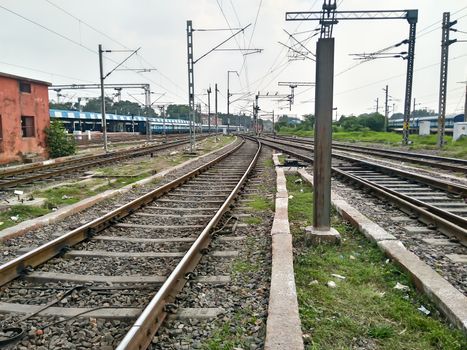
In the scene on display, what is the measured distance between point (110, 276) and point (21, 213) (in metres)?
4.23

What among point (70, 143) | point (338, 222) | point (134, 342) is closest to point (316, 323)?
point (134, 342)

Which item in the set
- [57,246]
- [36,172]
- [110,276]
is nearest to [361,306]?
[110,276]

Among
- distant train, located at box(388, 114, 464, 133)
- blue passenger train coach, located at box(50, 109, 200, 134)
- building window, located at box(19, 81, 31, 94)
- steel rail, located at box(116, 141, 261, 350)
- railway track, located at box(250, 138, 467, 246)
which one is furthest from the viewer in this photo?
distant train, located at box(388, 114, 464, 133)

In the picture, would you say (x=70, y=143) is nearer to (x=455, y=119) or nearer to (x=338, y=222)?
(x=338, y=222)

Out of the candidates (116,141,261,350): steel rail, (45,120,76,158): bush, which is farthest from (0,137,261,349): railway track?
(45,120,76,158): bush

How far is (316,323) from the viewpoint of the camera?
3236mm

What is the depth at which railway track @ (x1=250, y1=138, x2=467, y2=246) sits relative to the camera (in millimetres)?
6285

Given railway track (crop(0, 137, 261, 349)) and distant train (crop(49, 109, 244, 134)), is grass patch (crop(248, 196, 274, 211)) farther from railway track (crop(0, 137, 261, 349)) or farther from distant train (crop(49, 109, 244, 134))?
distant train (crop(49, 109, 244, 134))

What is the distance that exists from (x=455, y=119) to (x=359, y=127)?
13111 mm

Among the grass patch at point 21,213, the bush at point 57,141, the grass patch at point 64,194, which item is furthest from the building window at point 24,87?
the grass patch at point 21,213

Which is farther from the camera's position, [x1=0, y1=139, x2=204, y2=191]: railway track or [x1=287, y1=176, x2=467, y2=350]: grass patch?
[x1=0, y1=139, x2=204, y2=191]: railway track

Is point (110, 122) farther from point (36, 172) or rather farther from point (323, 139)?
point (323, 139)

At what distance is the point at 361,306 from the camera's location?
3.59 metres

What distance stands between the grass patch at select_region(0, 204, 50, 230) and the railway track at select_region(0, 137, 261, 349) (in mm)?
1812
